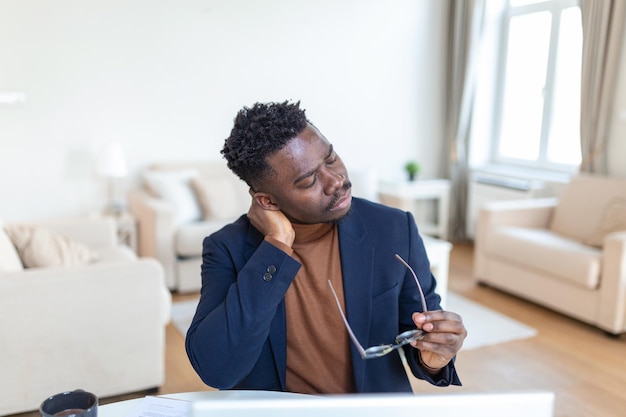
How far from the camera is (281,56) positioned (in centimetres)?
466

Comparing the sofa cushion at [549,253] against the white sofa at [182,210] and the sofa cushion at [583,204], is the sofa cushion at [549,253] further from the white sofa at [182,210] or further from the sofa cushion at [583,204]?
the white sofa at [182,210]

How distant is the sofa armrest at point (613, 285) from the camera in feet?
9.97

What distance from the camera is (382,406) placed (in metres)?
0.57

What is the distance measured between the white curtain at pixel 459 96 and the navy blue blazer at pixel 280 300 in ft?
13.4

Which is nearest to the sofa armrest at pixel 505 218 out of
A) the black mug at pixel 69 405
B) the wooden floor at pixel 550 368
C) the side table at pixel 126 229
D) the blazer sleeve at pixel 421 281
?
the wooden floor at pixel 550 368

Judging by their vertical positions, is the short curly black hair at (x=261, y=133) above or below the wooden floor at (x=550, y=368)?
above

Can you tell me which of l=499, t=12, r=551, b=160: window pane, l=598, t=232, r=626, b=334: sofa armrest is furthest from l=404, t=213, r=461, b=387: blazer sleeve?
l=499, t=12, r=551, b=160: window pane

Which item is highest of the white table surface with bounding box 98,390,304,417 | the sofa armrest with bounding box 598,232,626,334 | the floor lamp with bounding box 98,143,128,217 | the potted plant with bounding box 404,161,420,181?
the floor lamp with bounding box 98,143,128,217

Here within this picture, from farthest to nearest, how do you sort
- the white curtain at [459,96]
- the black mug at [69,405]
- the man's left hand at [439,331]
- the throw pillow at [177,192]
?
the white curtain at [459,96], the throw pillow at [177,192], the man's left hand at [439,331], the black mug at [69,405]

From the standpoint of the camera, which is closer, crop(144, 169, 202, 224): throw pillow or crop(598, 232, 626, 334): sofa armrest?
crop(598, 232, 626, 334): sofa armrest

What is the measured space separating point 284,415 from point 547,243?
10.7 ft

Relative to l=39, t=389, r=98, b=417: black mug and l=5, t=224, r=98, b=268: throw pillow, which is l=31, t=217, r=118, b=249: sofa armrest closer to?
l=5, t=224, r=98, b=268: throw pillow

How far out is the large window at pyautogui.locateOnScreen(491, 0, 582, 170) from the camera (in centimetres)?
446

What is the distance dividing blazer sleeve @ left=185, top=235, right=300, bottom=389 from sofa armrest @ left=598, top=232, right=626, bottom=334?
2.55 m
